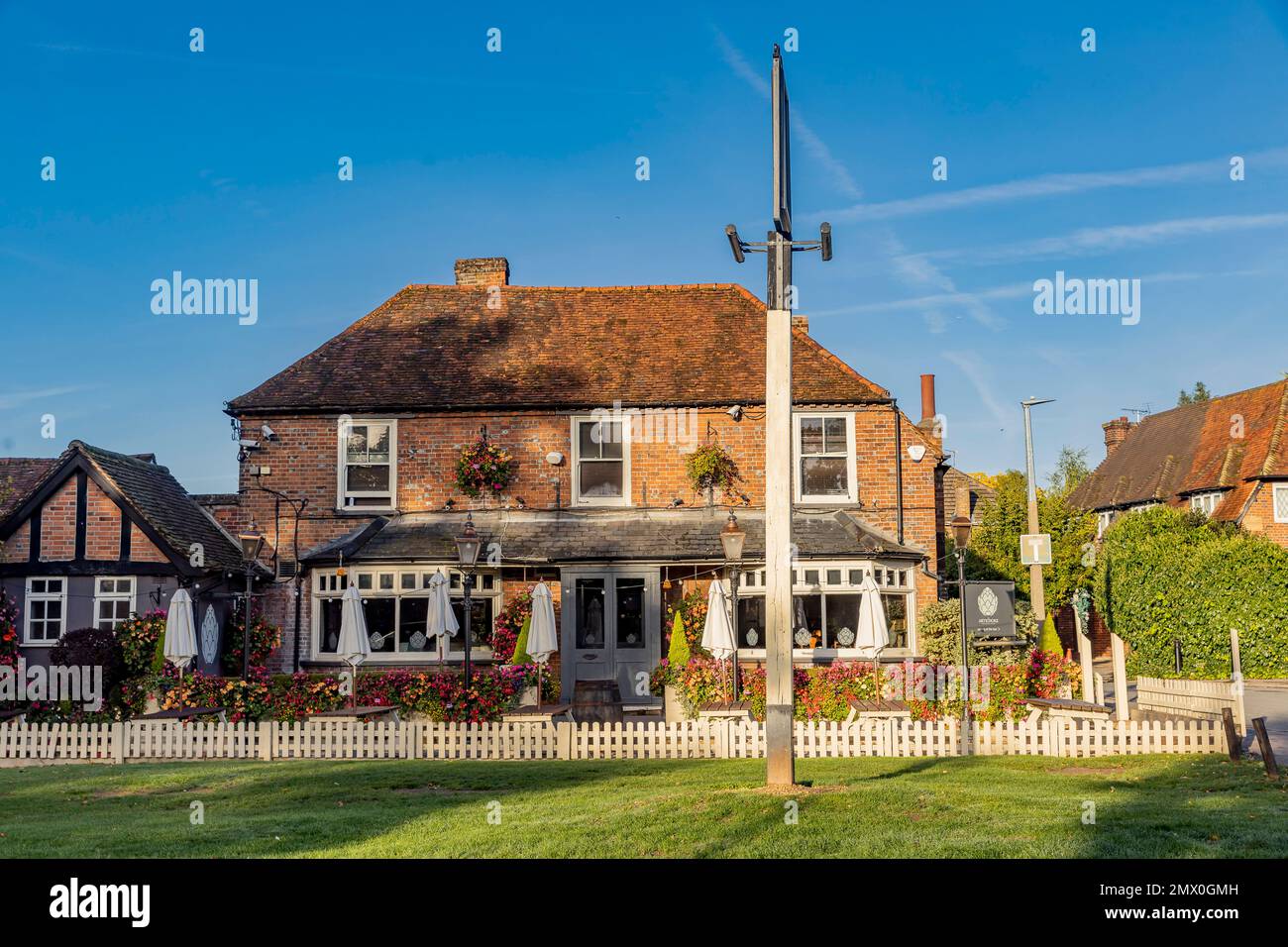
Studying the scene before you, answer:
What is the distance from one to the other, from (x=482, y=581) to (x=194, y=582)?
219 inches

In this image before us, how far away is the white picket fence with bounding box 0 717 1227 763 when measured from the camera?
16.1 m

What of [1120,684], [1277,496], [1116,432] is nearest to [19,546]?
[1120,684]

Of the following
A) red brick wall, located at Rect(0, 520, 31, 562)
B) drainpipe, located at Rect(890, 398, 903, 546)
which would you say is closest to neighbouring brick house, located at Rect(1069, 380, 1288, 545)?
drainpipe, located at Rect(890, 398, 903, 546)

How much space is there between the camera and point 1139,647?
34.6 metres

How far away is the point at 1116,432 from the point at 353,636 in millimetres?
50618

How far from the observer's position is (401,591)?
22.7 meters

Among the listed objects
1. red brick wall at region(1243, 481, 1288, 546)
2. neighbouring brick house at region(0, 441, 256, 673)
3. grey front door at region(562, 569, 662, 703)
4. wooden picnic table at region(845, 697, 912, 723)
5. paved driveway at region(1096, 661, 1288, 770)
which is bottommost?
paved driveway at region(1096, 661, 1288, 770)

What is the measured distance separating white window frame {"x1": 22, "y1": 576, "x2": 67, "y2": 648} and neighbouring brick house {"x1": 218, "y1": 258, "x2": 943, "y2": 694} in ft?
12.3

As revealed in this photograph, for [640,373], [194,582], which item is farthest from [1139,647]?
[194,582]

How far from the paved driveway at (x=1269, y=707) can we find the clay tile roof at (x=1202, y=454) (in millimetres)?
11079

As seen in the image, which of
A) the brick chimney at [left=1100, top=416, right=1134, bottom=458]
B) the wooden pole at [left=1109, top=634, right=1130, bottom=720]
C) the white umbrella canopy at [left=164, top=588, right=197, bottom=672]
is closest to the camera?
the wooden pole at [left=1109, top=634, right=1130, bottom=720]

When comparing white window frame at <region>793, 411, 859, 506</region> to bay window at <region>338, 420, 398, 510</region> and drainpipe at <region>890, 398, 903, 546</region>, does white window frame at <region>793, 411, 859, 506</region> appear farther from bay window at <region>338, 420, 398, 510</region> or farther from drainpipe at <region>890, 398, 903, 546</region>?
bay window at <region>338, 420, 398, 510</region>

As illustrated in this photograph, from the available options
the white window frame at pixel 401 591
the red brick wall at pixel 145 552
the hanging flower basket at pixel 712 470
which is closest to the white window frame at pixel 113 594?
the red brick wall at pixel 145 552
